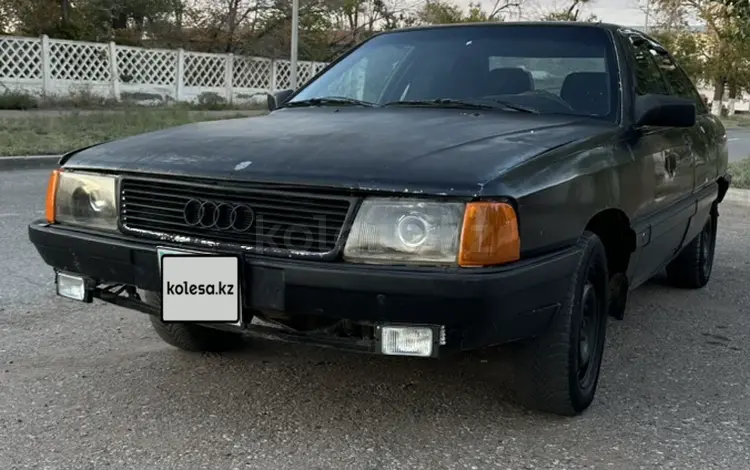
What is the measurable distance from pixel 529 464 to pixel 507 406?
1.65 feet

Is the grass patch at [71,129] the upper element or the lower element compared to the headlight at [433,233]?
lower

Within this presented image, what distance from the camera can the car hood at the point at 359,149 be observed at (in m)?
2.54

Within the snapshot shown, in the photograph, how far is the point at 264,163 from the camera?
2674mm

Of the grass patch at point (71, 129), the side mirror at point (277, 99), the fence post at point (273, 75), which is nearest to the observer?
the side mirror at point (277, 99)

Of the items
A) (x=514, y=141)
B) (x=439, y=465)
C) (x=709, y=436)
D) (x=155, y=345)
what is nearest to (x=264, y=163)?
(x=514, y=141)

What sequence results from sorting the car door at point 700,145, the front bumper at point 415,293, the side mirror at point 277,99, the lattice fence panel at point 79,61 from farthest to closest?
the lattice fence panel at point 79,61 < the car door at point 700,145 < the side mirror at point 277,99 < the front bumper at point 415,293

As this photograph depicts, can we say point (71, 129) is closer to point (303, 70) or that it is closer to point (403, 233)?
point (403, 233)

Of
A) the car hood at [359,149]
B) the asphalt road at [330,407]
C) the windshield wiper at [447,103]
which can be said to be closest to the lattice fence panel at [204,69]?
the asphalt road at [330,407]

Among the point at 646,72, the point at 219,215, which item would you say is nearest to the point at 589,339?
the point at 219,215

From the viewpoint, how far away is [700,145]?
15.0ft

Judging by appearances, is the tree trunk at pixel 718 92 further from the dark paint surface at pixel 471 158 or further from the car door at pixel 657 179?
the dark paint surface at pixel 471 158

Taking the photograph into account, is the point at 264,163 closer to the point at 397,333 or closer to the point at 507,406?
the point at 397,333

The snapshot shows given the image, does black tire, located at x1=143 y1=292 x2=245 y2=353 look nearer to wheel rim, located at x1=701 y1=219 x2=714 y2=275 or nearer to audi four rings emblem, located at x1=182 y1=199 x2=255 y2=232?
audi four rings emblem, located at x1=182 y1=199 x2=255 y2=232

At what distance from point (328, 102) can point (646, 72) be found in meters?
1.63
